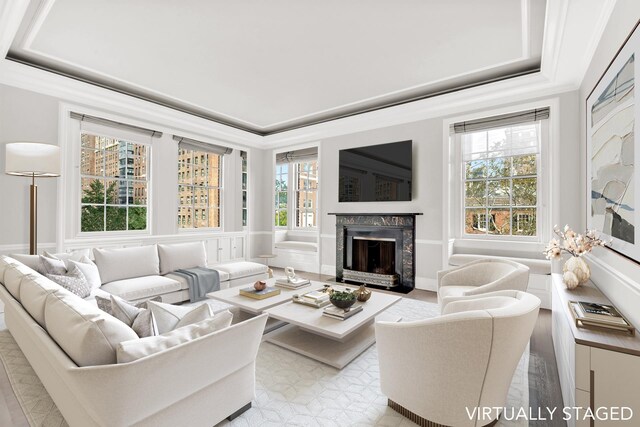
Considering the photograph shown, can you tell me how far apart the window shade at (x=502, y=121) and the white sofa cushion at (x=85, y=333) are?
15.2 ft

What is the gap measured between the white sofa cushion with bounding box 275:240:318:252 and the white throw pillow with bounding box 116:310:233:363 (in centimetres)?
448

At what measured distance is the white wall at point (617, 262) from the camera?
168cm

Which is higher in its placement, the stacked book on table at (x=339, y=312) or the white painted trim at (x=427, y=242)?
the white painted trim at (x=427, y=242)

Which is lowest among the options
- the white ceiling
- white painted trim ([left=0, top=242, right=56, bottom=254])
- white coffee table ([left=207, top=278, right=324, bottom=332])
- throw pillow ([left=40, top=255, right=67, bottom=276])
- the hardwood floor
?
Answer: the hardwood floor

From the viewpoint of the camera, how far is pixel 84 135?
425 cm

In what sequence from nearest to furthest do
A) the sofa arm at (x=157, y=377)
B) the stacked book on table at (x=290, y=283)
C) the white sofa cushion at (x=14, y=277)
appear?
the sofa arm at (x=157, y=377) → the white sofa cushion at (x=14, y=277) → the stacked book on table at (x=290, y=283)

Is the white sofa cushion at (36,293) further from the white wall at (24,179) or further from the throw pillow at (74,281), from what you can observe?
the white wall at (24,179)

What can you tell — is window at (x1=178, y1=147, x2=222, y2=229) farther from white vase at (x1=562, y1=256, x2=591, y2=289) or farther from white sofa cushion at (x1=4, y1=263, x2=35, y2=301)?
white vase at (x1=562, y1=256, x2=591, y2=289)

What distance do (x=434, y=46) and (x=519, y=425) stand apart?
3.21 metres

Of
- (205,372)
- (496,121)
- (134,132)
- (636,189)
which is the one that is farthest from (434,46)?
(134,132)

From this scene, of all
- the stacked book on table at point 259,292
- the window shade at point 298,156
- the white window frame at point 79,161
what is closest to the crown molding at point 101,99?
the white window frame at point 79,161

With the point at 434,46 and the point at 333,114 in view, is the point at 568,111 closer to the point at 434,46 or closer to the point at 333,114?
the point at 434,46

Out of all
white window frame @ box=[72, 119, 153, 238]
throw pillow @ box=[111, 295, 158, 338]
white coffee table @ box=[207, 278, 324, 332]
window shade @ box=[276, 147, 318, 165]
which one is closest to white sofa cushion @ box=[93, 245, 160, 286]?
white window frame @ box=[72, 119, 153, 238]

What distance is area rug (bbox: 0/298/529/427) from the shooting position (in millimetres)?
1748
